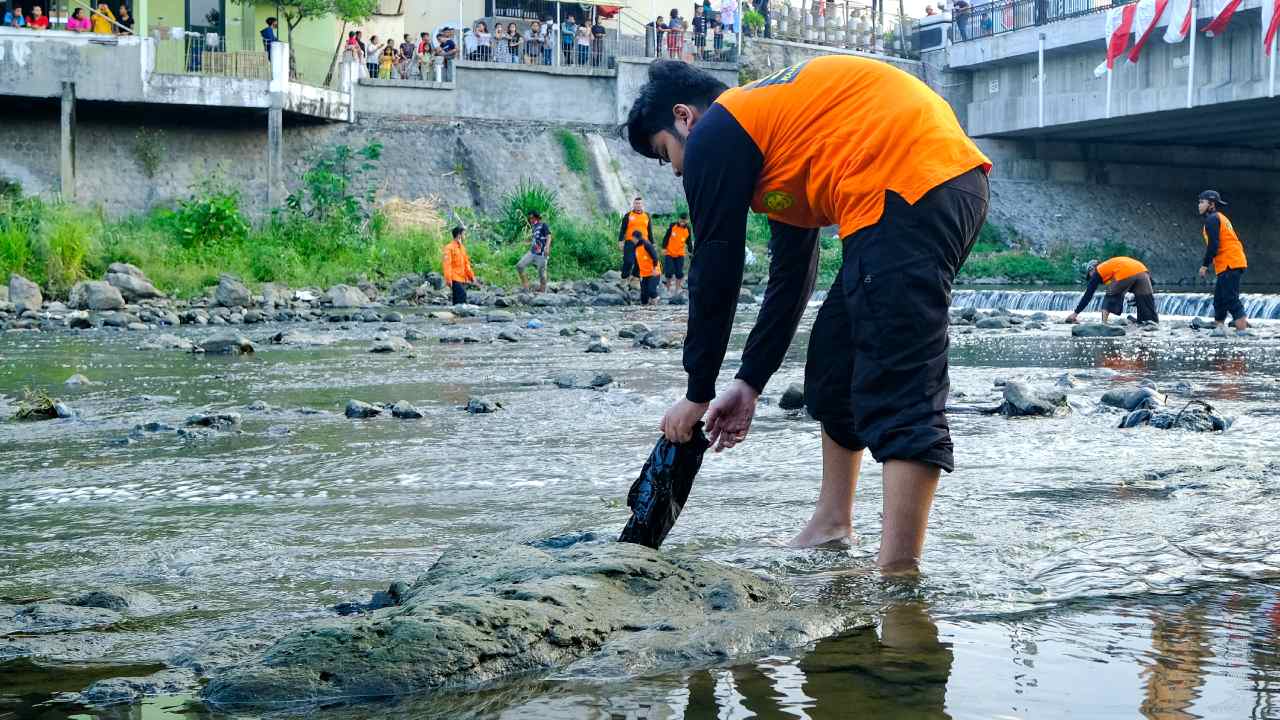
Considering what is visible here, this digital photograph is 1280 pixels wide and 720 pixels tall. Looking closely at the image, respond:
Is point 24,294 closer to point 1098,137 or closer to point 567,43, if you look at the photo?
point 567,43

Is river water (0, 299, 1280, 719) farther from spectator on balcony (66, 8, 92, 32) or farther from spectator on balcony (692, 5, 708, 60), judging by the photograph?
spectator on balcony (692, 5, 708, 60)

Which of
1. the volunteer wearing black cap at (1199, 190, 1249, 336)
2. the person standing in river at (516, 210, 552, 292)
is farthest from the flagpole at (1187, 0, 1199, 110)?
the volunteer wearing black cap at (1199, 190, 1249, 336)

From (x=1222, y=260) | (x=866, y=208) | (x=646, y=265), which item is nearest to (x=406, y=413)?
(x=866, y=208)

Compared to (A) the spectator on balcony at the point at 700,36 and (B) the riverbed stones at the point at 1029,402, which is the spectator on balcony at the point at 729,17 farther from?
(B) the riverbed stones at the point at 1029,402

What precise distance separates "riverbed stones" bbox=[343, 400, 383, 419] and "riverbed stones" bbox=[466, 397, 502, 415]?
1.74 feet

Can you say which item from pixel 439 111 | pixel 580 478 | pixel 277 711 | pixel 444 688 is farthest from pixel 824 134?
pixel 439 111

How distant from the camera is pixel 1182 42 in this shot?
2962 cm

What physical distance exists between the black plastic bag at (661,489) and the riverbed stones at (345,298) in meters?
17.6

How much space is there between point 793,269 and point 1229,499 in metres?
1.72

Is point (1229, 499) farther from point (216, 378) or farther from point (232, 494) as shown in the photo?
point (216, 378)

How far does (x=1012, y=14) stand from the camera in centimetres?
3672

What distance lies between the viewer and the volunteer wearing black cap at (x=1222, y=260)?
15.1 meters

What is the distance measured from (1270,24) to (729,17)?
1668 cm

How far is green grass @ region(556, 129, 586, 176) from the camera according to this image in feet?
122
